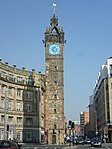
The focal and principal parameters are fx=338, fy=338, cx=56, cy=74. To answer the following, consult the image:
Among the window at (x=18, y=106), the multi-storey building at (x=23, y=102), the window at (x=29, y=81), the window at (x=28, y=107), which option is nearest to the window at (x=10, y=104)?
the multi-storey building at (x=23, y=102)

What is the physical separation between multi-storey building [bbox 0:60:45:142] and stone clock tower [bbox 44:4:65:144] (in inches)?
102

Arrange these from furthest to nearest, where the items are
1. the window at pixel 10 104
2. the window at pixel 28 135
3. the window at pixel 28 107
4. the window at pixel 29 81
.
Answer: the window at pixel 29 81 < the window at pixel 28 107 < the window at pixel 28 135 < the window at pixel 10 104

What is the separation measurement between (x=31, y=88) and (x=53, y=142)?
55.2 feet

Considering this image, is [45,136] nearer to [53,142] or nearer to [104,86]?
[53,142]

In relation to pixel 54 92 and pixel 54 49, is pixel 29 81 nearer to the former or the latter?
pixel 54 92

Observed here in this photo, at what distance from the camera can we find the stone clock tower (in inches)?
3858

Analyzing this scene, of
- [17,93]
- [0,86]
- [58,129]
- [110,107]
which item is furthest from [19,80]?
[110,107]

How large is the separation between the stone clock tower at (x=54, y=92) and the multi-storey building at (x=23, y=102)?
2.59 m

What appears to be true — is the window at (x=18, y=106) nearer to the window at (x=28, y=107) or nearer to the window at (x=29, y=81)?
the window at (x=28, y=107)

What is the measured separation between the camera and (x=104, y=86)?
11488cm

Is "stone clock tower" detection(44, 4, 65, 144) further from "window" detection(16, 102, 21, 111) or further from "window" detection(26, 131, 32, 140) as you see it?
"window" detection(16, 102, 21, 111)

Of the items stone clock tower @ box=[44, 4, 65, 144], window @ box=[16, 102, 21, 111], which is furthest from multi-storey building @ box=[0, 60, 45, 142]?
stone clock tower @ box=[44, 4, 65, 144]

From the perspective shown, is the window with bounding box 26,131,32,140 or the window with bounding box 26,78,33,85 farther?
the window with bounding box 26,78,33,85

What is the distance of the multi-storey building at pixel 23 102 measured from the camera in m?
89.8
